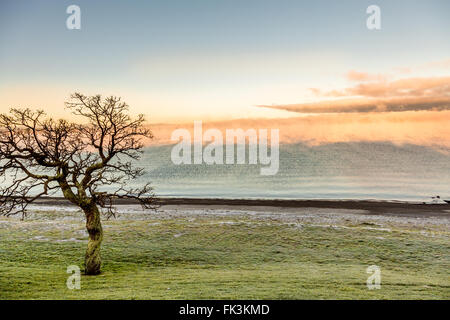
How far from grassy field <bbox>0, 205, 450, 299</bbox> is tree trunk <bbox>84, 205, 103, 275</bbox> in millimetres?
887

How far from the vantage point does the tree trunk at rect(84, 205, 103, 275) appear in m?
23.6

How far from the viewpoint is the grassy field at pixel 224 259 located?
63.1 feet

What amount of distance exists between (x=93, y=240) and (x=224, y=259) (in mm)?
9957

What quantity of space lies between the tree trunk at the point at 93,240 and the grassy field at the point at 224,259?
89 cm

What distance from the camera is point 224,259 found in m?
29.7

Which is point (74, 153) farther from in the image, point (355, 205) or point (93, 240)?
point (355, 205)

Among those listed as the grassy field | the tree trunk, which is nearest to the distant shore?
the grassy field

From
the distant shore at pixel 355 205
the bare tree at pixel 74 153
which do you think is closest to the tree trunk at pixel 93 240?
the bare tree at pixel 74 153

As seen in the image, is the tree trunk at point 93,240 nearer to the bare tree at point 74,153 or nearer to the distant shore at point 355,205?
the bare tree at point 74,153

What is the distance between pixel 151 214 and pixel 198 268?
2870 centimetres

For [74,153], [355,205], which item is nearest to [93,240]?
[74,153]

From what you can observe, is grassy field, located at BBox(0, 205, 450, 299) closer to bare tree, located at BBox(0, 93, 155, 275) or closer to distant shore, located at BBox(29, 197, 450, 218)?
bare tree, located at BBox(0, 93, 155, 275)
